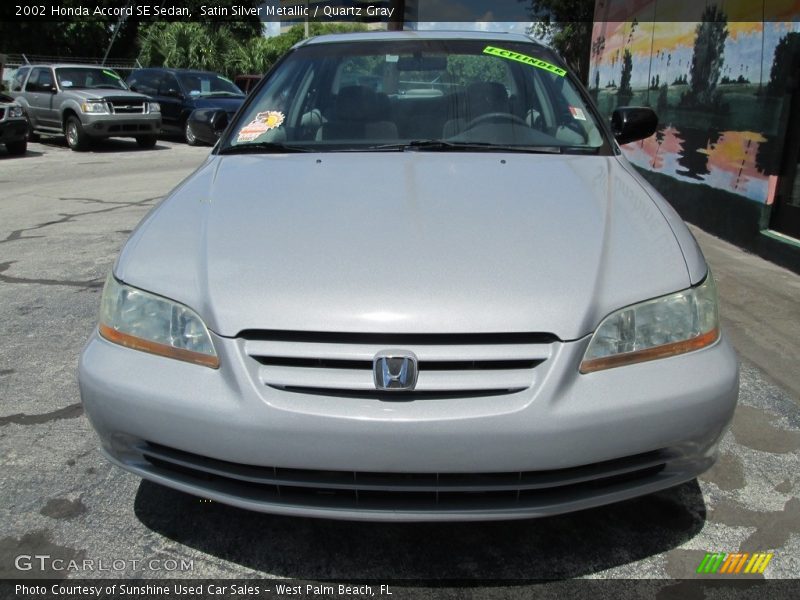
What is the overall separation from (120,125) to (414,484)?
574 inches

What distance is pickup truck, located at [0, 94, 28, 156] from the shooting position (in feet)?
43.3

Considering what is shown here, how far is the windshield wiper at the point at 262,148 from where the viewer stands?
307 cm

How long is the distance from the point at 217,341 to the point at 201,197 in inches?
32.4

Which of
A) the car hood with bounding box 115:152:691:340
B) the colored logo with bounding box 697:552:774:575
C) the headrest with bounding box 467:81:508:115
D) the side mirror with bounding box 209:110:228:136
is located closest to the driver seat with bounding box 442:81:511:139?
the headrest with bounding box 467:81:508:115

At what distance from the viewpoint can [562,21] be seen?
14734 millimetres

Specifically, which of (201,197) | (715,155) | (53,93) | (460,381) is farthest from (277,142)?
(53,93)

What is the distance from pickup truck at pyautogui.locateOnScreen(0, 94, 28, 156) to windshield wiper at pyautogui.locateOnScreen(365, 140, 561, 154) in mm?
12543

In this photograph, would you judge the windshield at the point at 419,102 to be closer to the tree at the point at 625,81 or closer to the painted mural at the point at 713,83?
the painted mural at the point at 713,83

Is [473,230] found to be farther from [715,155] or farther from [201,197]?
[715,155]

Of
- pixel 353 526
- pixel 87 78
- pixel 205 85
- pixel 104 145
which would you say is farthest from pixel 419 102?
pixel 104 145

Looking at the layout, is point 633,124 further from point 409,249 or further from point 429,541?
point 429,541

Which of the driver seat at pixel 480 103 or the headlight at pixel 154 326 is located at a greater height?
the driver seat at pixel 480 103

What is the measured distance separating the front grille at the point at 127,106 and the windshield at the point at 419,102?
12.4 metres

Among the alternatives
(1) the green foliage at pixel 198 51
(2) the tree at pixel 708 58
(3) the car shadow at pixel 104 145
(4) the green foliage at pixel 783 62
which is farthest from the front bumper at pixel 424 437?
(1) the green foliage at pixel 198 51
